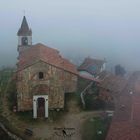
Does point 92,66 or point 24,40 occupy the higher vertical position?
point 24,40

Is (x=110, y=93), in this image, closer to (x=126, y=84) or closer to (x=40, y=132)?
(x=126, y=84)

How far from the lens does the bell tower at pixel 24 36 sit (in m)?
59.5

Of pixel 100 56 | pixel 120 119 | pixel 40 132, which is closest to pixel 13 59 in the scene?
pixel 100 56

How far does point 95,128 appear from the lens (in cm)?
4272

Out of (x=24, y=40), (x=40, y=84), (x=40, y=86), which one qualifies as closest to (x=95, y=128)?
(x=40, y=86)

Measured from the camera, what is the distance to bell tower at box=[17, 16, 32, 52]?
59531 mm

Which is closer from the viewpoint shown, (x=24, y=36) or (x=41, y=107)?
(x=41, y=107)

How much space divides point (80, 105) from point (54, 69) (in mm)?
5833

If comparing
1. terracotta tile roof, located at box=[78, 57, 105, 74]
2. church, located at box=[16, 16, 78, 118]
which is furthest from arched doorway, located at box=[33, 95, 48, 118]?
terracotta tile roof, located at box=[78, 57, 105, 74]

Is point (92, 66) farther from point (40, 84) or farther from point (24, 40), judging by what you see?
point (40, 84)

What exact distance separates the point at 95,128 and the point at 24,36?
22551mm

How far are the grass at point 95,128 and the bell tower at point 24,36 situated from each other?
1991 centimetres

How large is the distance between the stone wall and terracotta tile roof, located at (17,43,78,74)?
0.70 m

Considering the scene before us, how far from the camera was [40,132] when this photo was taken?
42.2m
